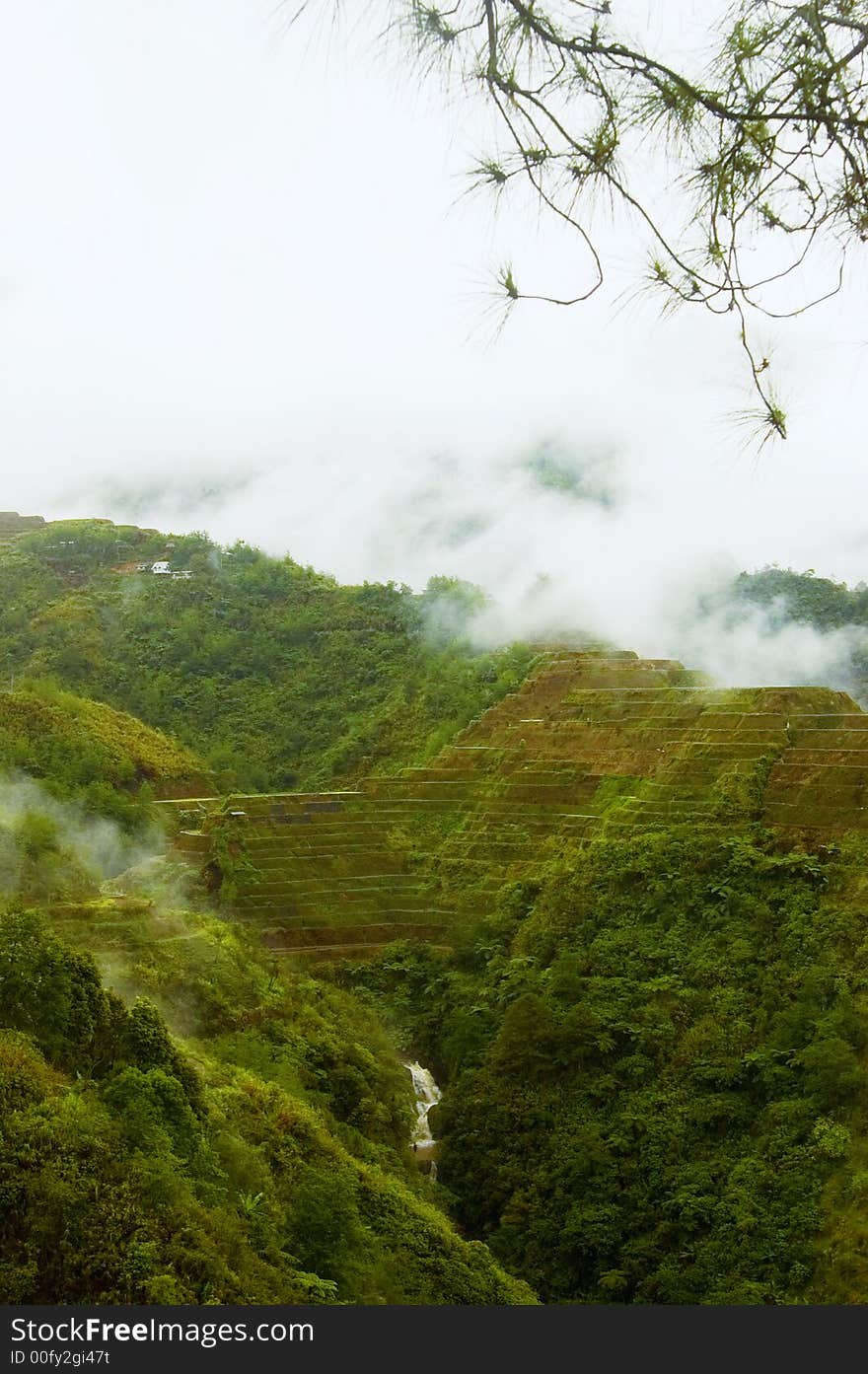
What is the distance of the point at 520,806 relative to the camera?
23594 mm

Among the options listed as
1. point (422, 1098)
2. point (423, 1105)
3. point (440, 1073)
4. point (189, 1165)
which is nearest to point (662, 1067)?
point (423, 1105)

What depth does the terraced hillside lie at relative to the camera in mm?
20047

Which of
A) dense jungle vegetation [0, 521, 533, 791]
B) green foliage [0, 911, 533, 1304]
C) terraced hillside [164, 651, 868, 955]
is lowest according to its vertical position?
green foliage [0, 911, 533, 1304]

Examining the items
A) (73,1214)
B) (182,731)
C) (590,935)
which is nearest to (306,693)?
(182,731)

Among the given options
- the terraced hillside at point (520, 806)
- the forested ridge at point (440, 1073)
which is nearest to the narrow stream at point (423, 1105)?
the forested ridge at point (440, 1073)

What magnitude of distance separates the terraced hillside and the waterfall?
10.8 ft

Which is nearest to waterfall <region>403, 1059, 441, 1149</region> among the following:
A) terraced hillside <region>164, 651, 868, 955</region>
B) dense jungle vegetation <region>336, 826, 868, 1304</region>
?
dense jungle vegetation <region>336, 826, 868, 1304</region>

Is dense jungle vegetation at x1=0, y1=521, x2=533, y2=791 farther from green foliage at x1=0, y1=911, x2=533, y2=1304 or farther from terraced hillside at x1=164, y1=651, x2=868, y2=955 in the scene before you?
green foliage at x1=0, y1=911, x2=533, y2=1304

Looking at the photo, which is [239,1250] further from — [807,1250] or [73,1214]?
[807,1250]

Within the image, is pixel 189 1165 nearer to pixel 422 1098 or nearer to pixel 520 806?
pixel 422 1098

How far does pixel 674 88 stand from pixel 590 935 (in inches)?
654

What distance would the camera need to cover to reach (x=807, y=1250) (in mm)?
11766

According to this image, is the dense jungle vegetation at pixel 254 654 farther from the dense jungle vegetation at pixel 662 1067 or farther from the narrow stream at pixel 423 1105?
the narrow stream at pixel 423 1105

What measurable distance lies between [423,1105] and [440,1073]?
2.96ft
